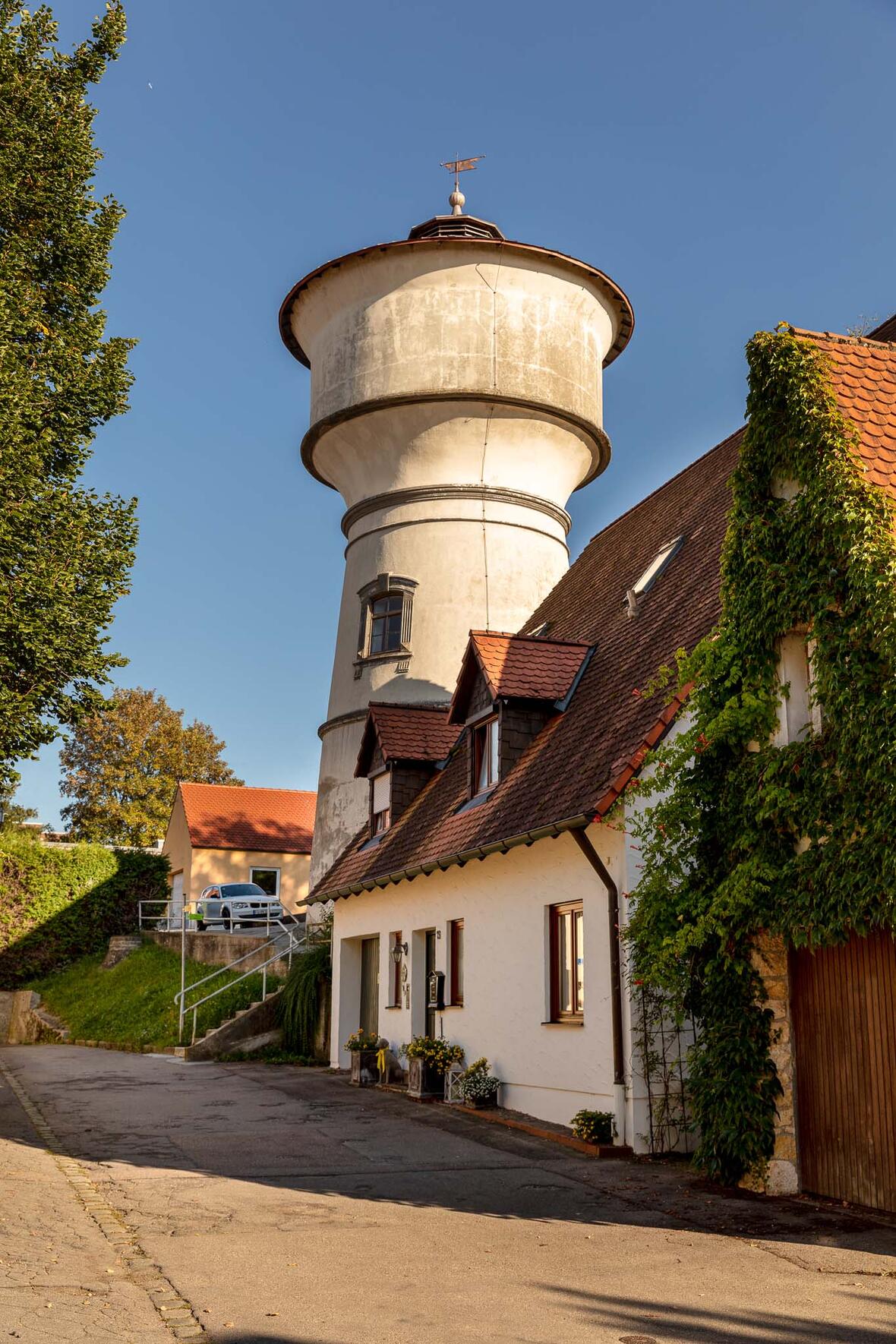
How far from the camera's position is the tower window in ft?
80.9

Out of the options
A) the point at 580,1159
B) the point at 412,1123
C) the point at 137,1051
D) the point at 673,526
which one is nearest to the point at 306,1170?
the point at 580,1159

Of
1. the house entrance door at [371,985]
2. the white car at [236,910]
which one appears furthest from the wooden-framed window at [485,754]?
the white car at [236,910]

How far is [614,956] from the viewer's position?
12.2m

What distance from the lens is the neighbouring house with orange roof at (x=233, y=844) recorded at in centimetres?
4462

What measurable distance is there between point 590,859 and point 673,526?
690 cm

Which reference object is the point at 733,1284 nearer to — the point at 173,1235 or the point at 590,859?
the point at 173,1235

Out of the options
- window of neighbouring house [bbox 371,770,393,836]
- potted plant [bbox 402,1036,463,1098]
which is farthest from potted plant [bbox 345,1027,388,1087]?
→ window of neighbouring house [bbox 371,770,393,836]

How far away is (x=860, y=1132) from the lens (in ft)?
29.1

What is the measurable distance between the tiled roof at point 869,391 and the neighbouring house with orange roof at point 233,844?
34.9 m

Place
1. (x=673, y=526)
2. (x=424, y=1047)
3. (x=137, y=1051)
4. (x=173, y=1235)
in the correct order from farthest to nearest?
(x=137, y=1051), (x=673, y=526), (x=424, y=1047), (x=173, y=1235)

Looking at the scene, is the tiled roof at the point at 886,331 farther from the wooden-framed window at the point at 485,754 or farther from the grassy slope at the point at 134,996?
the grassy slope at the point at 134,996

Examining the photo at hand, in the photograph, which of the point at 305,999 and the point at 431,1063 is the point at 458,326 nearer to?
the point at 305,999

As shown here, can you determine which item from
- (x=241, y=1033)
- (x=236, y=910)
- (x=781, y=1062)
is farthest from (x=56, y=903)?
(x=781, y=1062)

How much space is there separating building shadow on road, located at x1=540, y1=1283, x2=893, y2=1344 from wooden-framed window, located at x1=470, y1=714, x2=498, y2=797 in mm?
10198
